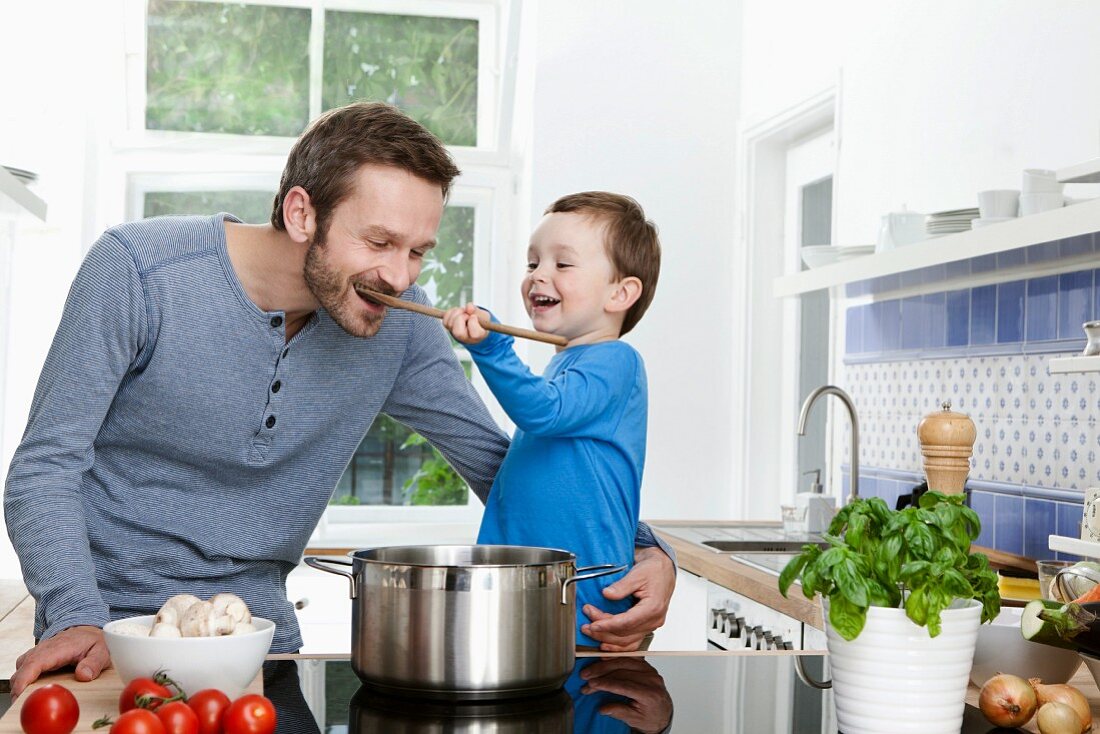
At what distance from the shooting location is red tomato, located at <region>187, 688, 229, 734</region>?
39.0 inches

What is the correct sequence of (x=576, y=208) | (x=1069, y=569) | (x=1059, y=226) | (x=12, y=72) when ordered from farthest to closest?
(x=12, y=72), (x=1059, y=226), (x=576, y=208), (x=1069, y=569)

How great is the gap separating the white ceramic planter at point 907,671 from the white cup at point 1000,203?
158 cm

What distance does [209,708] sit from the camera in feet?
3.27

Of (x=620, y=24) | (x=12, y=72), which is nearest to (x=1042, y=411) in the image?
(x=620, y=24)

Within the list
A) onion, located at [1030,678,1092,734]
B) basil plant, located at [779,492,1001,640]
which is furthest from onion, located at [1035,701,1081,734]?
basil plant, located at [779,492,1001,640]

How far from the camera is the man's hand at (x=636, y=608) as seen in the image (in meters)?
1.59

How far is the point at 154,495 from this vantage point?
1645 mm

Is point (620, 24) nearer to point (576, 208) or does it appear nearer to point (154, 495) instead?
point (576, 208)

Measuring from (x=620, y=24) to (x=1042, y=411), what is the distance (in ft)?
8.40

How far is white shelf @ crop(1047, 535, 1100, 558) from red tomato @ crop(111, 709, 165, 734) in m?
1.67

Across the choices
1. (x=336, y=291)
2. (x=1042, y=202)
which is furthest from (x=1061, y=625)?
(x=1042, y=202)

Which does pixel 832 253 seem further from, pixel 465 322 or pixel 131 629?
pixel 131 629

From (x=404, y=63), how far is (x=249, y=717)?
4.40 m

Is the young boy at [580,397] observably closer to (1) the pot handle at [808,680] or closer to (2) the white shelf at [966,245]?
(1) the pot handle at [808,680]
